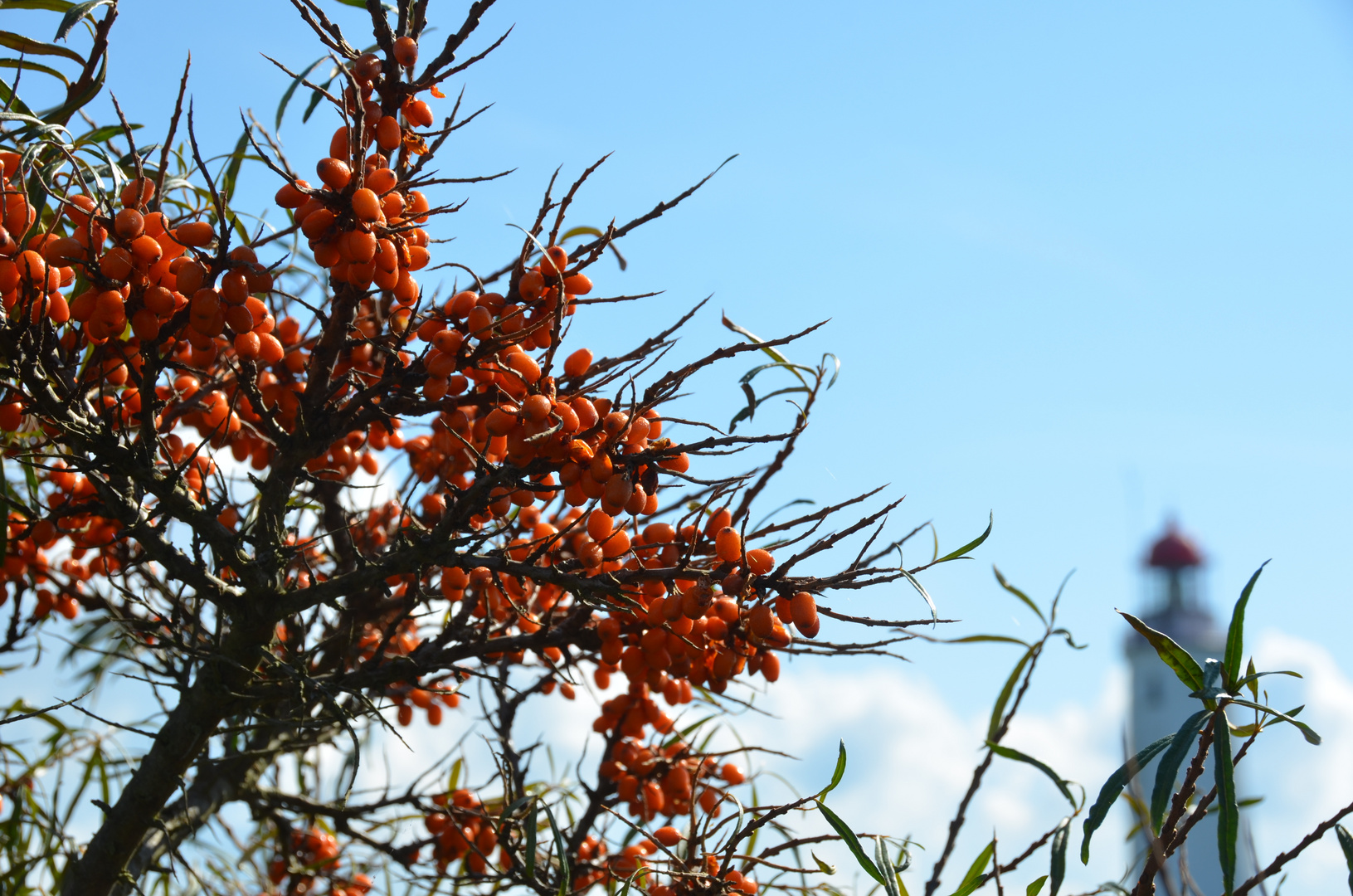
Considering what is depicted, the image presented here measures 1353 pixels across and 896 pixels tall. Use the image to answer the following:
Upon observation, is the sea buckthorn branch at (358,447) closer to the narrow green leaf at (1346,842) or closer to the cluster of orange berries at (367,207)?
the cluster of orange berries at (367,207)

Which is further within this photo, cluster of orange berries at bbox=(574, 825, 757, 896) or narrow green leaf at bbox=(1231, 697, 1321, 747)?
cluster of orange berries at bbox=(574, 825, 757, 896)

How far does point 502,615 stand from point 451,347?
68 centimetres

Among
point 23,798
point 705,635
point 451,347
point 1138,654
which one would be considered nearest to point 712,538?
point 705,635

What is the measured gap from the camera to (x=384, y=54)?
1503 millimetres

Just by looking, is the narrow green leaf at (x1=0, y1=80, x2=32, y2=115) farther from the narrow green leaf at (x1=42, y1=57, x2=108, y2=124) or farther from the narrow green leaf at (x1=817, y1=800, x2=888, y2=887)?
the narrow green leaf at (x1=817, y1=800, x2=888, y2=887)

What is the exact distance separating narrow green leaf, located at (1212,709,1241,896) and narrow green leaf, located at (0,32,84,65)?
1700mm

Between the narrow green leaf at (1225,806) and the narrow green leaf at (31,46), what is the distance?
170 cm

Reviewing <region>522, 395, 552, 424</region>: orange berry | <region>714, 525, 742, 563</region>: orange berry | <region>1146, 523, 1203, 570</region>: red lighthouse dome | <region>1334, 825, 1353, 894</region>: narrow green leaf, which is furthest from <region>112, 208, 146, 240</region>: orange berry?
<region>1146, 523, 1203, 570</region>: red lighthouse dome

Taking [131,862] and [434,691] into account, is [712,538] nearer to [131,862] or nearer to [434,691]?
[434,691]

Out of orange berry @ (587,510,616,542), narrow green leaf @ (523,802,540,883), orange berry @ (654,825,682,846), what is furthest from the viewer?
orange berry @ (654,825,682,846)

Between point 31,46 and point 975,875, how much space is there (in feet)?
5.77

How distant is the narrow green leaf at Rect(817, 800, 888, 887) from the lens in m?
1.25

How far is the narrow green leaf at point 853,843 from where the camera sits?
1.25 meters

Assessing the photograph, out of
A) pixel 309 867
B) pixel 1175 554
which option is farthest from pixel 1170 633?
pixel 309 867
